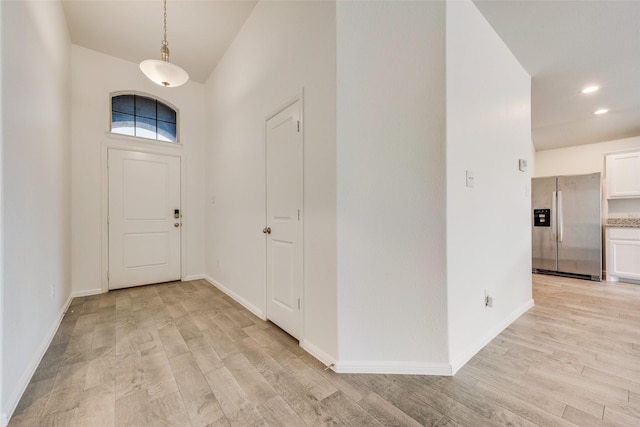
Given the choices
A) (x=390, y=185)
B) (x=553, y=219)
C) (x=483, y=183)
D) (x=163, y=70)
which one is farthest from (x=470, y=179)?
(x=553, y=219)

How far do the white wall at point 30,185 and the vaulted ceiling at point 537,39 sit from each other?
57cm

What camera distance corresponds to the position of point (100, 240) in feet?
12.0

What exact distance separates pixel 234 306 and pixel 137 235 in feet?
6.57

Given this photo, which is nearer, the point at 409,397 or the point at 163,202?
the point at 409,397

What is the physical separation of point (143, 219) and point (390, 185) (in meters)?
3.75

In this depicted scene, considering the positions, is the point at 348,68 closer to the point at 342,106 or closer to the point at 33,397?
the point at 342,106

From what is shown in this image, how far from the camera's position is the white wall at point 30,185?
5.06 feet

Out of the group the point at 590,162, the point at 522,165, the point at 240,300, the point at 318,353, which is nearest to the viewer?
the point at 318,353

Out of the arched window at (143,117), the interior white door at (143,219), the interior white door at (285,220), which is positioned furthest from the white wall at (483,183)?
the arched window at (143,117)

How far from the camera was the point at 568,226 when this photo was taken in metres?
4.56

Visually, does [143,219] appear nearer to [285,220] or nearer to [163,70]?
[163,70]

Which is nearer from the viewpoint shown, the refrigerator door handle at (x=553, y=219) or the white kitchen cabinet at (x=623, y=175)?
the white kitchen cabinet at (x=623, y=175)

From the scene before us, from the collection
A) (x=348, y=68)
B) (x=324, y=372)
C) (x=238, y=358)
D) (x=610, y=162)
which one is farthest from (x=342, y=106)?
(x=610, y=162)

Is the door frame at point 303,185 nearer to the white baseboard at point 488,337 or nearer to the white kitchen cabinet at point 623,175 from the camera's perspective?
the white baseboard at point 488,337
